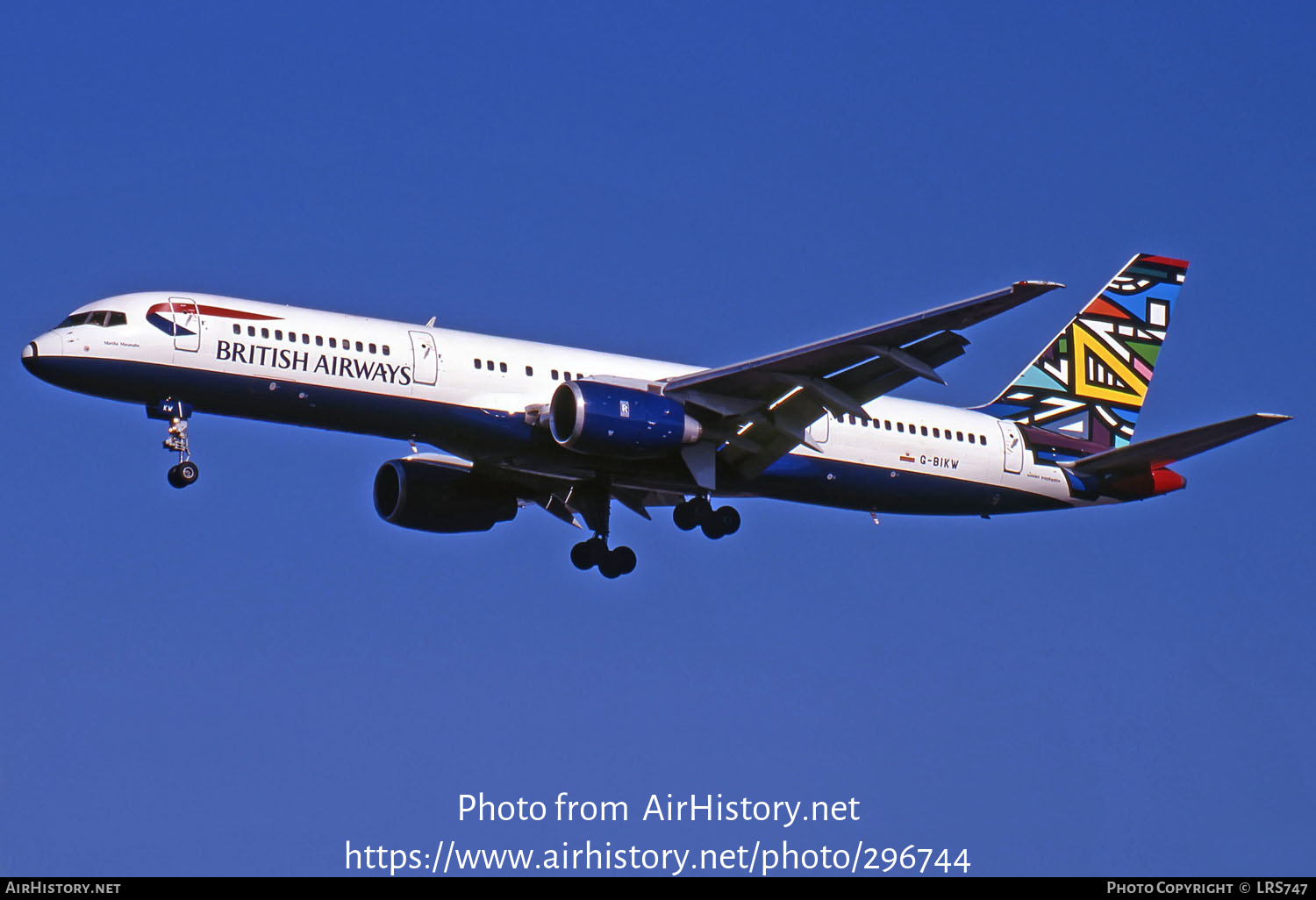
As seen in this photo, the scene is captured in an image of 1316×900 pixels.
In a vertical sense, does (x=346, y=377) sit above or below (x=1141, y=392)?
below

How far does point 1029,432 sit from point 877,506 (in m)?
5.15

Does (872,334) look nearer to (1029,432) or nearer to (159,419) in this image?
(1029,432)

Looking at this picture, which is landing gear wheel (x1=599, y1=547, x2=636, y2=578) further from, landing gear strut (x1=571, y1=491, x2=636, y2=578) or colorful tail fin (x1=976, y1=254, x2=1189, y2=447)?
colorful tail fin (x1=976, y1=254, x2=1189, y2=447)

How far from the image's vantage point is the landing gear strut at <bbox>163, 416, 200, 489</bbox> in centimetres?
4362

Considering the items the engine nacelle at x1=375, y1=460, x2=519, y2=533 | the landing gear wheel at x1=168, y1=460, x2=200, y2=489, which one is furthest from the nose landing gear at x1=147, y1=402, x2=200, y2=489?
the engine nacelle at x1=375, y1=460, x2=519, y2=533

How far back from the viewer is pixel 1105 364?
56625 millimetres

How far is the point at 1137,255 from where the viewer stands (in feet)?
193

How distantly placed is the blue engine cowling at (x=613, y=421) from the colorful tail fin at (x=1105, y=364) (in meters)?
12.4

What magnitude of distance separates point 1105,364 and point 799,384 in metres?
15.0

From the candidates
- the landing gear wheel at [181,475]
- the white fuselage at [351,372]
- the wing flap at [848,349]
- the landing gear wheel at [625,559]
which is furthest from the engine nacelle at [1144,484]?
the landing gear wheel at [181,475]

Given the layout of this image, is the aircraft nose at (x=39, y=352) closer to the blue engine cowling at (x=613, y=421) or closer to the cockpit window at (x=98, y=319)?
the cockpit window at (x=98, y=319)

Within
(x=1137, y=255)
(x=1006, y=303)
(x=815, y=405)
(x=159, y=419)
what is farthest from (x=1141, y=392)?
(x=159, y=419)

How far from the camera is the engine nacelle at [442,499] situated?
50.6 metres

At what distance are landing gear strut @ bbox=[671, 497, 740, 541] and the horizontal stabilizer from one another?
31.2 feet
